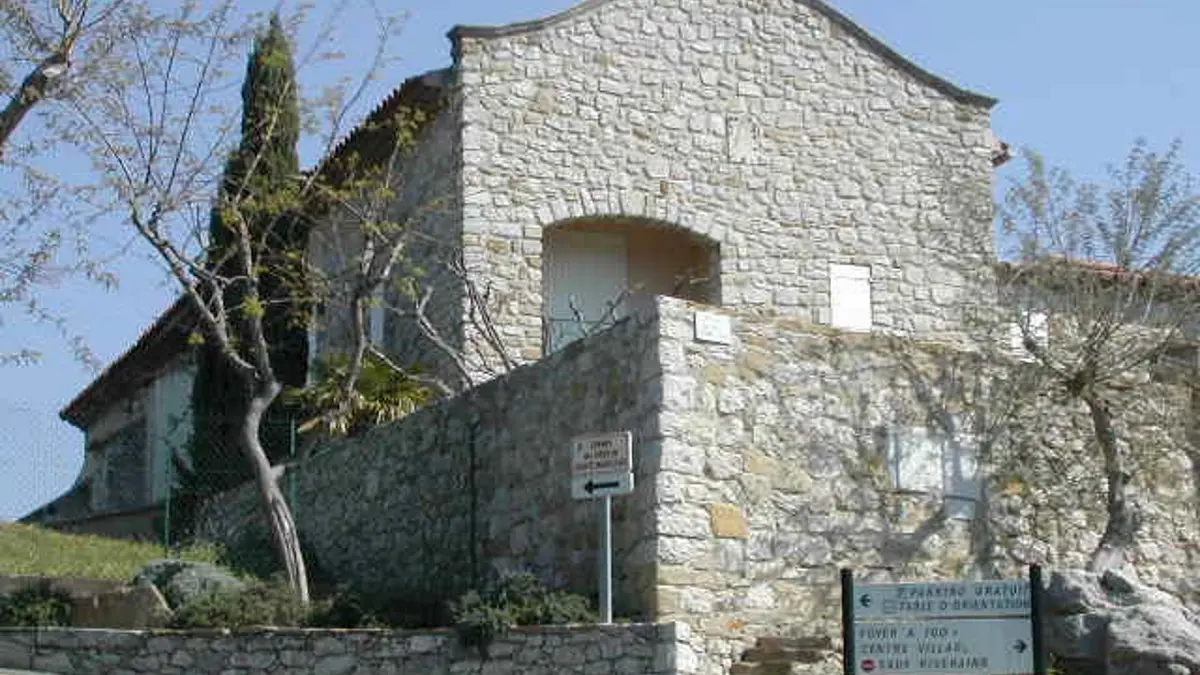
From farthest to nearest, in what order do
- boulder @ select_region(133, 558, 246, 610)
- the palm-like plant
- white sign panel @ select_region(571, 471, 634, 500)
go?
the palm-like plant < boulder @ select_region(133, 558, 246, 610) < white sign panel @ select_region(571, 471, 634, 500)

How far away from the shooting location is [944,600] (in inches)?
443

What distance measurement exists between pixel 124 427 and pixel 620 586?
72.6 feet

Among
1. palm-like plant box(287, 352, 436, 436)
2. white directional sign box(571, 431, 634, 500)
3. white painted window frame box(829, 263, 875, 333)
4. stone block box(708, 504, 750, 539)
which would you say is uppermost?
white painted window frame box(829, 263, 875, 333)

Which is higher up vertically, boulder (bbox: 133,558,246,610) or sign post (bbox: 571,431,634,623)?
sign post (bbox: 571,431,634,623)

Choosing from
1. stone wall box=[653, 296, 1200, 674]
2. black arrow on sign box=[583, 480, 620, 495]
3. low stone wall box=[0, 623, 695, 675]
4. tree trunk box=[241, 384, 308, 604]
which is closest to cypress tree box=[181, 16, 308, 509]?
tree trunk box=[241, 384, 308, 604]

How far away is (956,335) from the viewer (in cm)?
2250

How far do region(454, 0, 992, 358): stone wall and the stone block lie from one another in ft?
22.7

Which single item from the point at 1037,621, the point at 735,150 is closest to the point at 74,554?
the point at 735,150

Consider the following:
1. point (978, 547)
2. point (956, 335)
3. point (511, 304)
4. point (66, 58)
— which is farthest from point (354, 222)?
point (978, 547)

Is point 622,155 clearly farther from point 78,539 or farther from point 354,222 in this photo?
point 78,539

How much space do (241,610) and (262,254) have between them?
19.2 ft

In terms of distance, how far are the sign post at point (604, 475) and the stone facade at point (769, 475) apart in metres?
0.38

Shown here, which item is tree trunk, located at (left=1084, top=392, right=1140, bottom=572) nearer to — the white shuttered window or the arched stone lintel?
the white shuttered window

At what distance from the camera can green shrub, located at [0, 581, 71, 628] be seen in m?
15.2
